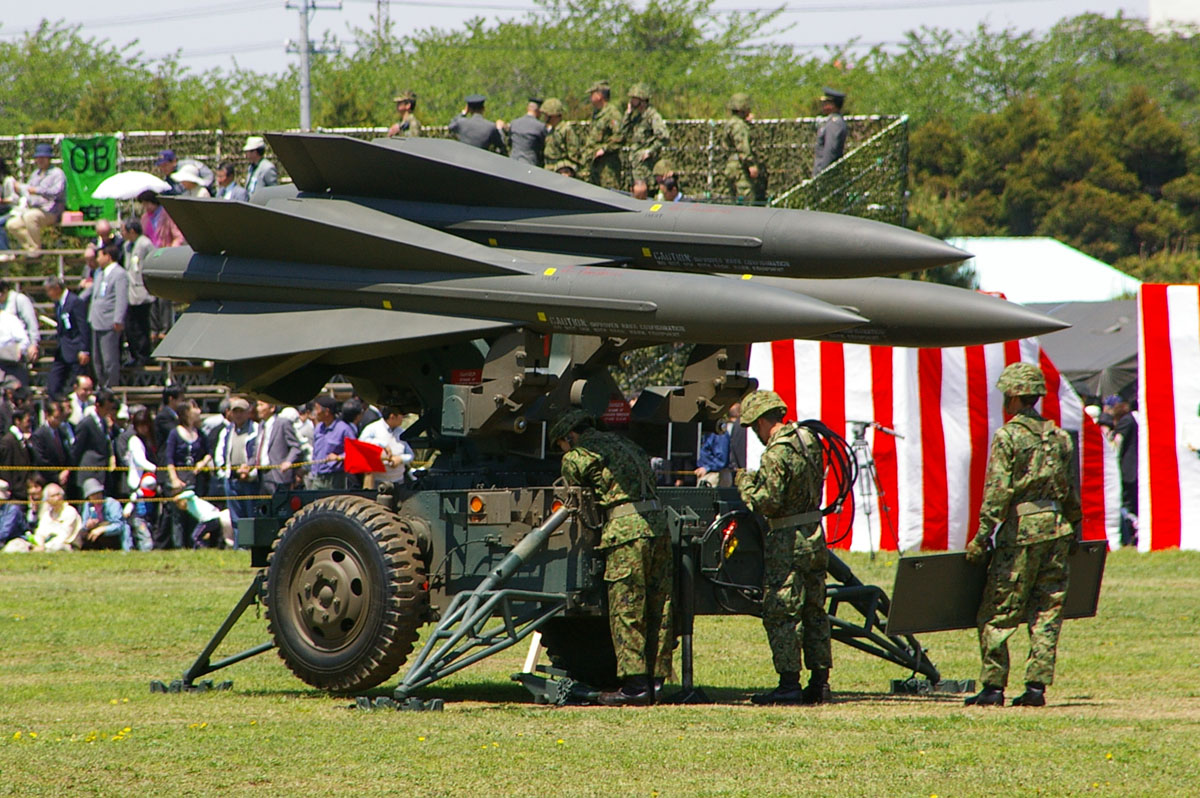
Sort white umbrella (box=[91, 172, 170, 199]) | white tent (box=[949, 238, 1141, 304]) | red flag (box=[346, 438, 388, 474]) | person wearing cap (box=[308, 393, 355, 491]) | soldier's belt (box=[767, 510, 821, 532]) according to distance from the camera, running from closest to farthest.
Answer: soldier's belt (box=[767, 510, 821, 532]) < red flag (box=[346, 438, 388, 474]) < person wearing cap (box=[308, 393, 355, 491]) < white umbrella (box=[91, 172, 170, 199]) < white tent (box=[949, 238, 1141, 304])

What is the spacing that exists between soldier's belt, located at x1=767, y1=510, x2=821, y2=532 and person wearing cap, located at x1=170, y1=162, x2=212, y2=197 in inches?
469

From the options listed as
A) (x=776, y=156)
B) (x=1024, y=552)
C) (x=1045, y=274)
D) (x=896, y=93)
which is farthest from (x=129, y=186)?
A: (x=896, y=93)

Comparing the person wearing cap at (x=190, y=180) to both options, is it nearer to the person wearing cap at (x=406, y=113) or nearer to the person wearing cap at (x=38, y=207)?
the person wearing cap at (x=406, y=113)

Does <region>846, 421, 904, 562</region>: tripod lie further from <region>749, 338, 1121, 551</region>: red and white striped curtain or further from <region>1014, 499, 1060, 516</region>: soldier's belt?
<region>1014, 499, 1060, 516</region>: soldier's belt

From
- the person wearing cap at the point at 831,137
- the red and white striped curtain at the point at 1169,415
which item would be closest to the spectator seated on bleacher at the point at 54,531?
the person wearing cap at the point at 831,137

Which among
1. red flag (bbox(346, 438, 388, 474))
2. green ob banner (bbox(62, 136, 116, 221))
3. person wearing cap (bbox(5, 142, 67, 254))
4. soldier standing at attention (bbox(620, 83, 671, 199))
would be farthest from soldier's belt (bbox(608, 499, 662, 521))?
green ob banner (bbox(62, 136, 116, 221))

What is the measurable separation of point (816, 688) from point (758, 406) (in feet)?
5.62

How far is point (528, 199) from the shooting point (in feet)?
33.7

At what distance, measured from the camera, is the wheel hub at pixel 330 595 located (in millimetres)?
9492

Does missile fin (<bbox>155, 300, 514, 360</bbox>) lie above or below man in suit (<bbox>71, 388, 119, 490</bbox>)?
above

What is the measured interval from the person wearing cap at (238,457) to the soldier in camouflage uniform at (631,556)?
9.24 meters

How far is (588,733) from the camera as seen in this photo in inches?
318

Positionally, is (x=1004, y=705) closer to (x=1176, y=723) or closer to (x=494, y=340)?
(x=1176, y=723)

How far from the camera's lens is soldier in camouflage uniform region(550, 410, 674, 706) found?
30.1ft
